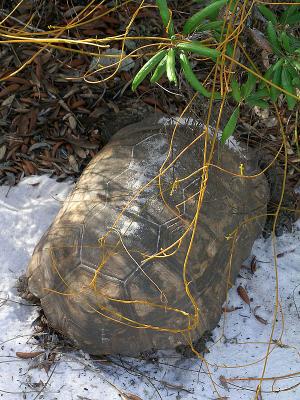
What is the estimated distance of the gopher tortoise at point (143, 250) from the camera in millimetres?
2529

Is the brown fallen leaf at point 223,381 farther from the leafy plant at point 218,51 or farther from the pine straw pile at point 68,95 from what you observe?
the leafy plant at point 218,51

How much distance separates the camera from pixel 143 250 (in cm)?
254

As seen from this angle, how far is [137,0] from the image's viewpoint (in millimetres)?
3213

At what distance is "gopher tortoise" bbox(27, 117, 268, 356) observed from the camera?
2529 millimetres

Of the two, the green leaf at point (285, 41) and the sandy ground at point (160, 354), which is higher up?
the green leaf at point (285, 41)

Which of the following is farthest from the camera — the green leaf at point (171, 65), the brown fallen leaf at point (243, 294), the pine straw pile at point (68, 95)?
the pine straw pile at point (68, 95)

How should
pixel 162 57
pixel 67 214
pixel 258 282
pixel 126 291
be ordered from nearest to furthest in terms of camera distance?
pixel 162 57
pixel 126 291
pixel 67 214
pixel 258 282

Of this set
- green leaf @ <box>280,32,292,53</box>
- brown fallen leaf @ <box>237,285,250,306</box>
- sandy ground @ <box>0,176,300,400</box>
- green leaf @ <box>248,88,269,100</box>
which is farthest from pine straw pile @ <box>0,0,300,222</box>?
green leaf @ <box>280,32,292,53</box>

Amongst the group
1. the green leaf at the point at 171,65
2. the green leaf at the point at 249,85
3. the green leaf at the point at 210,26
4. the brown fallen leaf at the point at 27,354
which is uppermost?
the green leaf at the point at 210,26

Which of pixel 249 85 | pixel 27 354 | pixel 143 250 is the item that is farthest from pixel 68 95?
pixel 27 354

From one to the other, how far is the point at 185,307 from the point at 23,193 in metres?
1.16

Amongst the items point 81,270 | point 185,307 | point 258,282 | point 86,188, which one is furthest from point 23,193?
point 258,282

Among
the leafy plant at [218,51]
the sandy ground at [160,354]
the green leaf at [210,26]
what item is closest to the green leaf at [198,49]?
the leafy plant at [218,51]

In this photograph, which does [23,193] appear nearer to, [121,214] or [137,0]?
[121,214]
